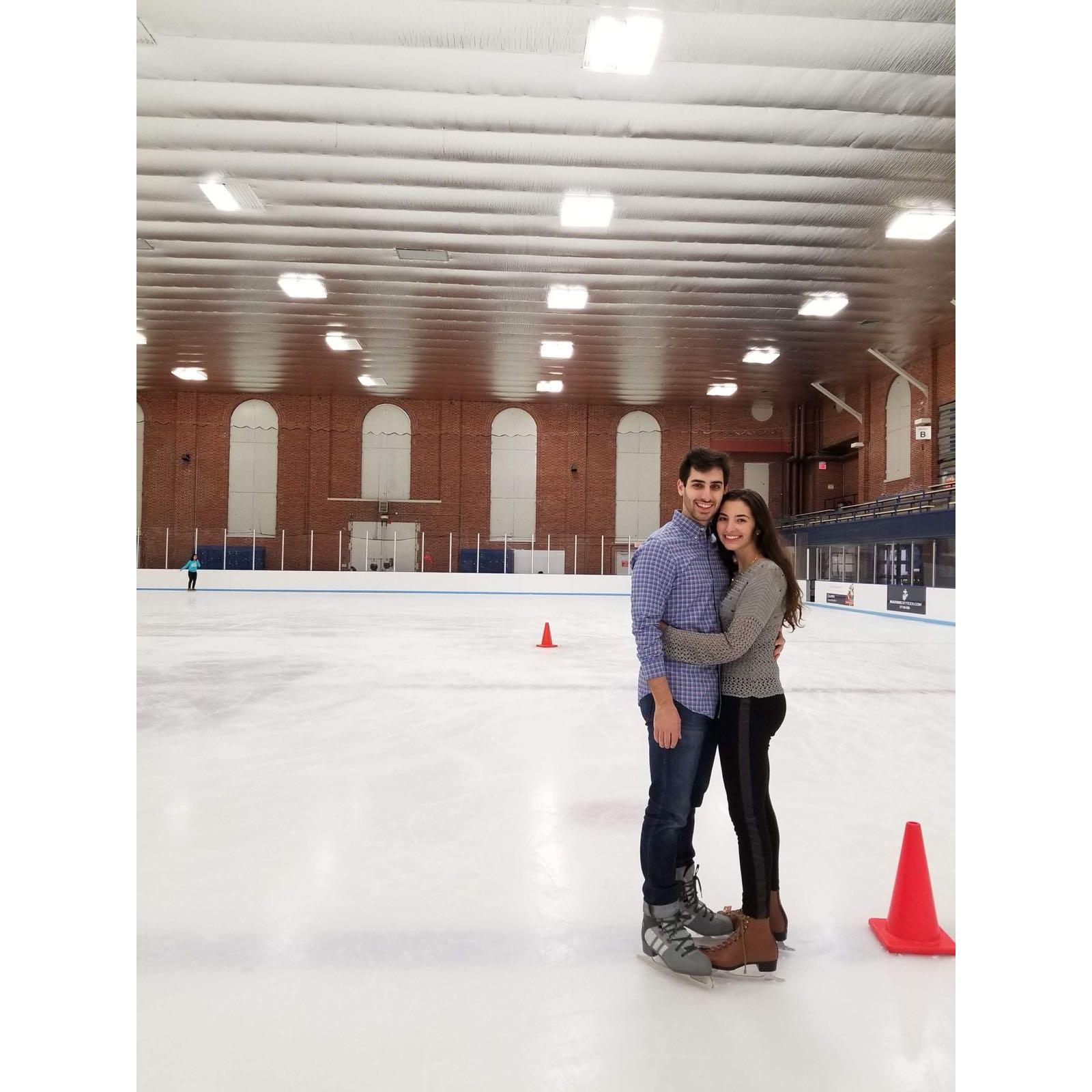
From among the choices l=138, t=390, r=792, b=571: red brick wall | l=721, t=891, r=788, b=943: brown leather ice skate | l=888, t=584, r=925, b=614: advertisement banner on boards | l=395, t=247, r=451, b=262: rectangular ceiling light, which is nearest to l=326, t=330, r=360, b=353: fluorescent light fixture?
l=395, t=247, r=451, b=262: rectangular ceiling light

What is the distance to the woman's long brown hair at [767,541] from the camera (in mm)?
2742

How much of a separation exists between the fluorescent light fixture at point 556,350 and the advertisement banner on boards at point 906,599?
10016 mm

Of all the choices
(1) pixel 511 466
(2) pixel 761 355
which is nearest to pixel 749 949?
(2) pixel 761 355

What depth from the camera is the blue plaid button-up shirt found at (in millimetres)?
2658

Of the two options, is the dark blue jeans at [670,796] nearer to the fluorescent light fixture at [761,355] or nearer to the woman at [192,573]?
the fluorescent light fixture at [761,355]

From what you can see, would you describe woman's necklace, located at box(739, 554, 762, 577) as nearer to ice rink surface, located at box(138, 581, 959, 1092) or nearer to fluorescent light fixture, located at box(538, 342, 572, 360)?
ice rink surface, located at box(138, 581, 959, 1092)

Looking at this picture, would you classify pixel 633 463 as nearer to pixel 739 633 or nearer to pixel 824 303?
pixel 824 303

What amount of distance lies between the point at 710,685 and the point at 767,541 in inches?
21.0

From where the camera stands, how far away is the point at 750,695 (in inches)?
105

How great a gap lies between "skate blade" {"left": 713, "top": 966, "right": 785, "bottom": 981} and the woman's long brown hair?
3.85 feet

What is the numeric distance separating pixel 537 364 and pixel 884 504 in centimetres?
1019
